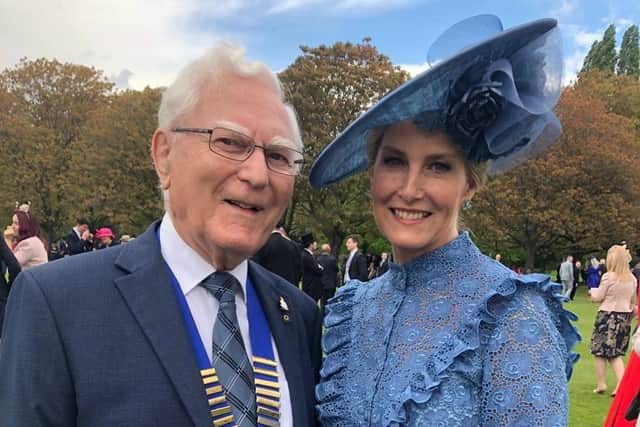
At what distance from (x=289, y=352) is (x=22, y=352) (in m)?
0.94

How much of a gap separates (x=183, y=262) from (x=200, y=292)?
4.8 inches

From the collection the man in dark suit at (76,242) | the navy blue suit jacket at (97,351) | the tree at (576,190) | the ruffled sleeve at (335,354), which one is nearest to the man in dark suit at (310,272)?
the man in dark suit at (76,242)

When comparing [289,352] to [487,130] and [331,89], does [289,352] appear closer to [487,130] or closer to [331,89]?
[487,130]

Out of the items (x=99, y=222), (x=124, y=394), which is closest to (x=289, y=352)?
(x=124, y=394)

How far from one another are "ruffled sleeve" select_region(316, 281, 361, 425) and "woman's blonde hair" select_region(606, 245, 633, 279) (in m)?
7.31

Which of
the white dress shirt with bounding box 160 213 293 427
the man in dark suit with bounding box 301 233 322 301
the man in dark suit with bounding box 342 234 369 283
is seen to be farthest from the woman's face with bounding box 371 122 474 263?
the man in dark suit with bounding box 342 234 369 283

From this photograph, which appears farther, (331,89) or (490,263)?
(331,89)

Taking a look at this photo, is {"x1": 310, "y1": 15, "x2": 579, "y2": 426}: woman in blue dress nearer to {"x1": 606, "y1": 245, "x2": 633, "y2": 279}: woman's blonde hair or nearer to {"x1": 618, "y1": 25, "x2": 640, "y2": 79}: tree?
{"x1": 606, "y1": 245, "x2": 633, "y2": 279}: woman's blonde hair

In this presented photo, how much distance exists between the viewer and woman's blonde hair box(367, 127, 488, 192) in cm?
220

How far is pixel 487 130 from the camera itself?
2.06 m

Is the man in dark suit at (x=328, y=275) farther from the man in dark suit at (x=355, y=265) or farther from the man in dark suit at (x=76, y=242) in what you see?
the man in dark suit at (x=76, y=242)

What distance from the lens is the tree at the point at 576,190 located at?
2884 cm

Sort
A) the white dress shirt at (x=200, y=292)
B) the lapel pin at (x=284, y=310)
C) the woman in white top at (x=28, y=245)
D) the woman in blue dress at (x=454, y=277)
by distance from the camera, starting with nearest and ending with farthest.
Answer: the woman in blue dress at (x=454, y=277)
the white dress shirt at (x=200, y=292)
the lapel pin at (x=284, y=310)
the woman in white top at (x=28, y=245)

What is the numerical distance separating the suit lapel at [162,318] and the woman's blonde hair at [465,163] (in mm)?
895
